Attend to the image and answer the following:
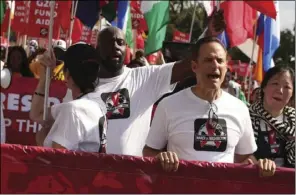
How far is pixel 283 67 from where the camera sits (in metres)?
4.18

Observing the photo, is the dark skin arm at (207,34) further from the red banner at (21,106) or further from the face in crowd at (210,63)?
the red banner at (21,106)

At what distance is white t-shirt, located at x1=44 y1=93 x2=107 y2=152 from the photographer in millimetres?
3064

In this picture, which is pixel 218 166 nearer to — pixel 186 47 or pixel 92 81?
pixel 92 81

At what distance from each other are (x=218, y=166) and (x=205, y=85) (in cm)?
51

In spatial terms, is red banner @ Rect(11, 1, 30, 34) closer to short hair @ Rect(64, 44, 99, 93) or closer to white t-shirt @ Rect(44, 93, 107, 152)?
short hair @ Rect(64, 44, 99, 93)

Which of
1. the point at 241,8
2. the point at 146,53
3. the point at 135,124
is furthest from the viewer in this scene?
the point at 146,53

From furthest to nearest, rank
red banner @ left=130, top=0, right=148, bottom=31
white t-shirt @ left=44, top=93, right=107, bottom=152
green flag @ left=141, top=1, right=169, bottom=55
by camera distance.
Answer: red banner @ left=130, top=0, right=148, bottom=31, green flag @ left=141, top=1, right=169, bottom=55, white t-shirt @ left=44, top=93, right=107, bottom=152

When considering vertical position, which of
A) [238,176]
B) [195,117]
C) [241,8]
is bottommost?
[238,176]

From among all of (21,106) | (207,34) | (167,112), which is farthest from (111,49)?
(21,106)

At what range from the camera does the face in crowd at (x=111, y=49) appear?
405cm

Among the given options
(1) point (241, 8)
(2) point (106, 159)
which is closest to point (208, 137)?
(2) point (106, 159)

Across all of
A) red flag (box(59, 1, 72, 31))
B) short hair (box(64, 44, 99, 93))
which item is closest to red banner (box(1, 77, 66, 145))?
red flag (box(59, 1, 72, 31))

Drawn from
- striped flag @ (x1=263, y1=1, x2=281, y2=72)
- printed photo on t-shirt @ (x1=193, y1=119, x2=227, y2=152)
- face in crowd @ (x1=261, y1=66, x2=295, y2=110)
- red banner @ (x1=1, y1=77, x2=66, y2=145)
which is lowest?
red banner @ (x1=1, y1=77, x2=66, y2=145)

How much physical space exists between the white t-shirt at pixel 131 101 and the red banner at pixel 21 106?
395 centimetres
